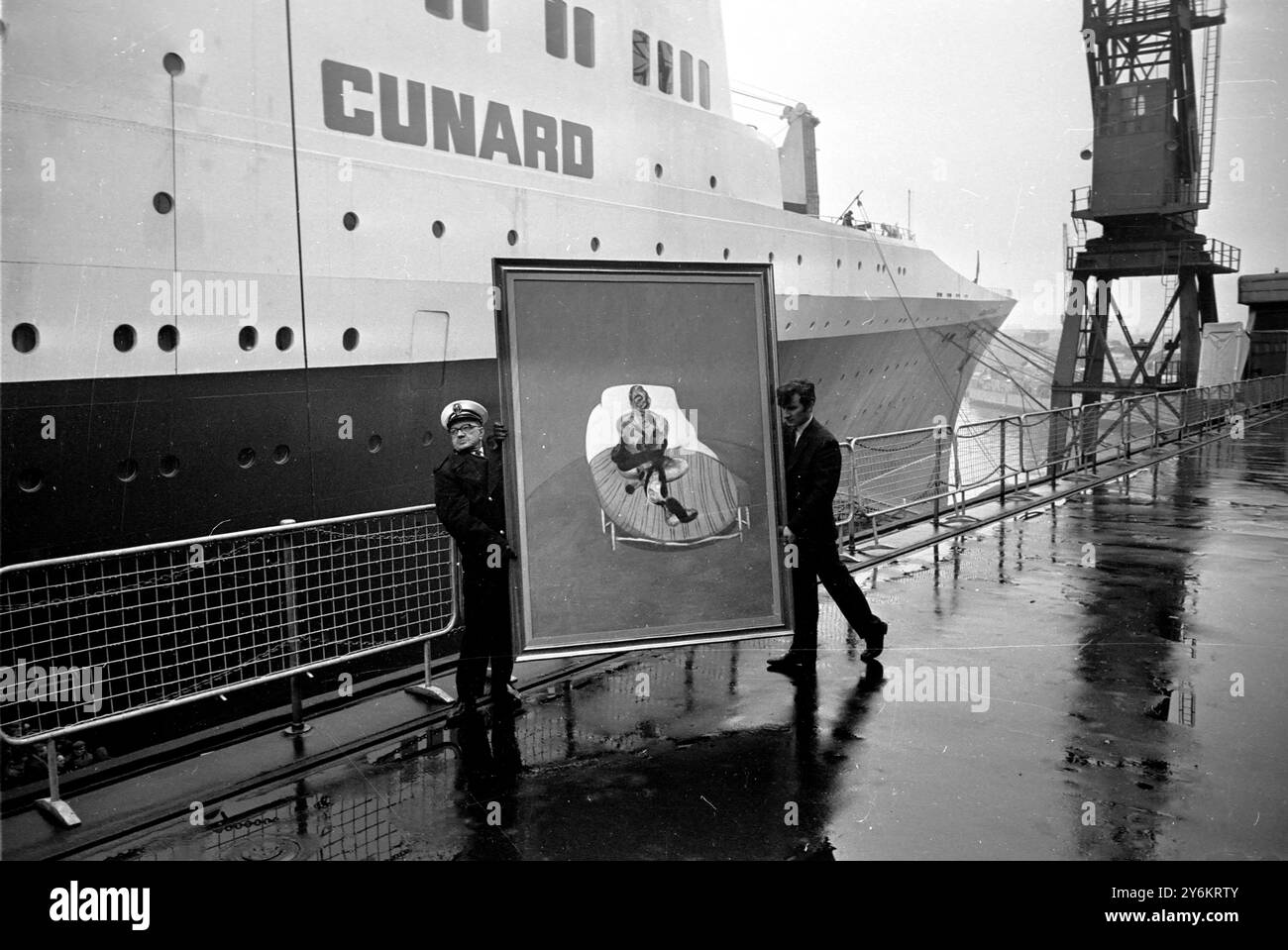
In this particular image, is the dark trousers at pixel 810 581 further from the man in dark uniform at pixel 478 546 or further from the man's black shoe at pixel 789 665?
the man in dark uniform at pixel 478 546

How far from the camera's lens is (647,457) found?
406 cm

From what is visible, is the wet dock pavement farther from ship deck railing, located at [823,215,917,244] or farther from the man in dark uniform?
ship deck railing, located at [823,215,917,244]

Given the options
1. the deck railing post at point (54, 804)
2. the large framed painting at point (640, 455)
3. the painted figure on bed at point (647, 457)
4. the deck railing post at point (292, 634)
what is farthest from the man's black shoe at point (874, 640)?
the deck railing post at point (54, 804)

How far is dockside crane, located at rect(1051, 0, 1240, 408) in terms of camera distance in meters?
19.8

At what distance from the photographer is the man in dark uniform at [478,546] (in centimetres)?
379

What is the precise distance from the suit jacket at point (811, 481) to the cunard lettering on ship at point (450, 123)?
523 centimetres

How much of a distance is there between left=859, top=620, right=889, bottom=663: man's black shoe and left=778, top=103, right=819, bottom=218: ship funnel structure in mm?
14367

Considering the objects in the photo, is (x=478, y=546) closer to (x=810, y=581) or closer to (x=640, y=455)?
(x=640, y=455)

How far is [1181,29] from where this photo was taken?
763 inches

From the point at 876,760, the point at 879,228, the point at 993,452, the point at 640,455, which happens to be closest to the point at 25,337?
the point at 640,455

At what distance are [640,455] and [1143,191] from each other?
21.7 metres

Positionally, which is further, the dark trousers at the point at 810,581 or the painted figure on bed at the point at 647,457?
the dark trousers at the point at 810,581

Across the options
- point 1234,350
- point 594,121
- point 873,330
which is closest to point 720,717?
point 594,121

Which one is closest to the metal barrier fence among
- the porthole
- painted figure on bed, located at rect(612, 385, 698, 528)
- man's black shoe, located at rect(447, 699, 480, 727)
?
painted figure on bed, located at rect(612, 385, 698, 528)
